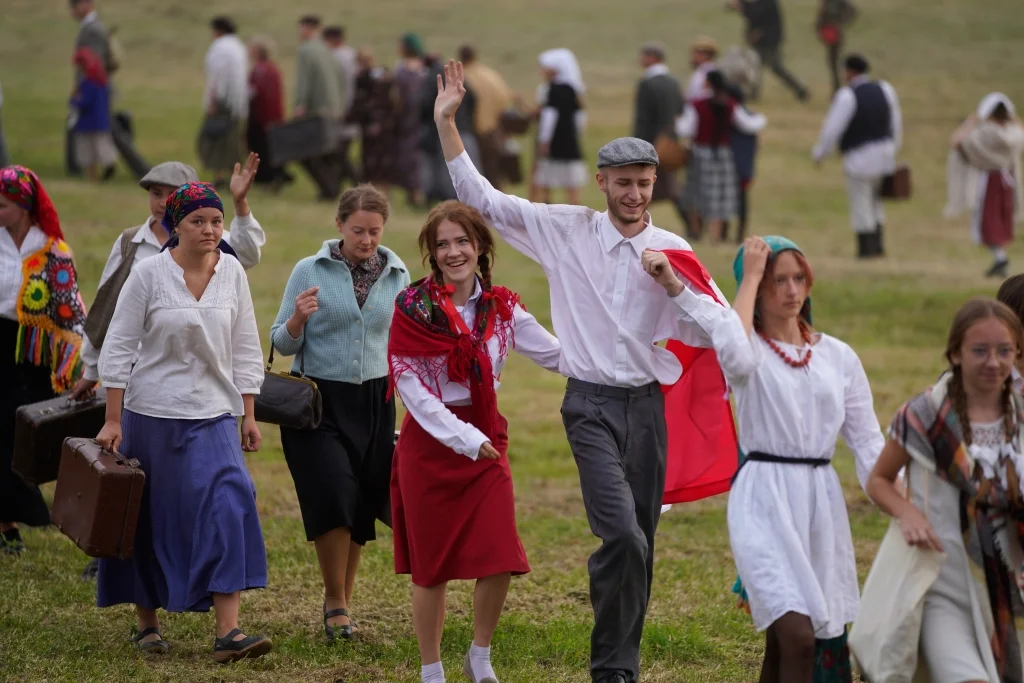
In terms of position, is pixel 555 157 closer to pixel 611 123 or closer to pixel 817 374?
pixel 611 123

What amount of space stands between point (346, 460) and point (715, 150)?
38.9 feet

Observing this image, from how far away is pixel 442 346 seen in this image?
224 inches

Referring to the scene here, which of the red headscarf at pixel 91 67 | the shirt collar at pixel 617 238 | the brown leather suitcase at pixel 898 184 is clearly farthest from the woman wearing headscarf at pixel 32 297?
the red headscarf at pixel 91 67

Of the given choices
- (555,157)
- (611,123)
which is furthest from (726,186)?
(611,123)

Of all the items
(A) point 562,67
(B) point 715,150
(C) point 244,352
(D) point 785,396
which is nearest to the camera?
(D) point 785,396

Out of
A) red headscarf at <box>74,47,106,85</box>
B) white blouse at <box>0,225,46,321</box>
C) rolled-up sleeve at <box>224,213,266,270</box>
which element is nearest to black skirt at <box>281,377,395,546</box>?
rolled-up sleeve at <box>224,213,266,270</box>

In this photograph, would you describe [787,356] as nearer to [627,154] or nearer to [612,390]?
[612,390]

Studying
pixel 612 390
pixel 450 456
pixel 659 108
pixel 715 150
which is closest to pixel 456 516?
pixel 450 456

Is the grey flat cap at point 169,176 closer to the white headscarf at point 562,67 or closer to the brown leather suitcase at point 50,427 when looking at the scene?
the brown leather suitcase at point 50,427

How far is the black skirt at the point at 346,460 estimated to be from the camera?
21.5 ft

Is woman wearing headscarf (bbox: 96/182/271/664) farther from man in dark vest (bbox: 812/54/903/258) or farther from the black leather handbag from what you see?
man in dark vest (bbox: 812/54/903/258)

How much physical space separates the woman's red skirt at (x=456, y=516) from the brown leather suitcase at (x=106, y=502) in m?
1.14

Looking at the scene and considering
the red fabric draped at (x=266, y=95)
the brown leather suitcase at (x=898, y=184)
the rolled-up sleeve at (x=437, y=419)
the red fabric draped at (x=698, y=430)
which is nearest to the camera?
the rolled-up sleeve at (x=437, y=419)

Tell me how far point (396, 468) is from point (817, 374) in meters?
1.81
